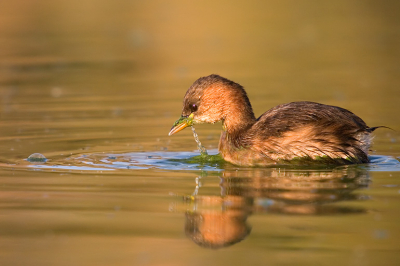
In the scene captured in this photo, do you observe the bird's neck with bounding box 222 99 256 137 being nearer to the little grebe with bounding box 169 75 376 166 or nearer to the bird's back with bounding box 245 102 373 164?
the little grebe with bounding box 169 75 376 166

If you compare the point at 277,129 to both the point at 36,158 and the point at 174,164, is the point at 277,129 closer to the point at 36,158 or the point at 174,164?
the point at 174,164

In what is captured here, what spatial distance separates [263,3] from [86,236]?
1055 inches

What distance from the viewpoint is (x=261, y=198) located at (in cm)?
649

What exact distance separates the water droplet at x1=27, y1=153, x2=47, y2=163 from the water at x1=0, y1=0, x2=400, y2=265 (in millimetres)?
13

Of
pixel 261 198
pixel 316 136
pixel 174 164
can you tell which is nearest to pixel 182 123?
pixel 174 164

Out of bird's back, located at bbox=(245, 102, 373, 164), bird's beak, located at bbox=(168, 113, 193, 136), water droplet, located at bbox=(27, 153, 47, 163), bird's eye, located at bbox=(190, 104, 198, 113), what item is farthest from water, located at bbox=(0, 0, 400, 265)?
bird's eye, located at bbox=(190, 104, 198, 113)

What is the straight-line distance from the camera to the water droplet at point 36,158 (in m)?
8.48

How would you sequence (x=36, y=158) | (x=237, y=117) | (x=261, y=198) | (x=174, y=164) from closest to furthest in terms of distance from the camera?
(x=261, y=198)
(x=174, y=164)
(x=36, y=158)
(x=237, y=117)

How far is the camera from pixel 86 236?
560 centimetres

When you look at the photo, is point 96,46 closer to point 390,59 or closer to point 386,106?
point 390,59

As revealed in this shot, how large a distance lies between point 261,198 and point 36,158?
127 inches

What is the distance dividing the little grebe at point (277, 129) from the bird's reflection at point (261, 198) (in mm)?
253

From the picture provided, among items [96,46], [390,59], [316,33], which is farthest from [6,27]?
[390,59]

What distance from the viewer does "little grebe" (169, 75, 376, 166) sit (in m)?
7.87
